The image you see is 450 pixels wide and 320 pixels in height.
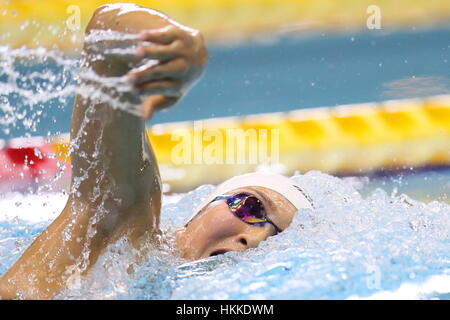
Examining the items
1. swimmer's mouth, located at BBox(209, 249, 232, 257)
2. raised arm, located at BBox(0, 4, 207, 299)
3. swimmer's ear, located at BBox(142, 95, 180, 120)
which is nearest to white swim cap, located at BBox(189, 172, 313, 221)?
swimmer's mouth, located at BBox(209, 249, 232, 257)

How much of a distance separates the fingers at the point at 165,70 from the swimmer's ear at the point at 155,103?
0.03 meters

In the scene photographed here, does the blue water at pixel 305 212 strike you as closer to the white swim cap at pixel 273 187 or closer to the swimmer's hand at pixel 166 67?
the white swim cap at pixel 273 187

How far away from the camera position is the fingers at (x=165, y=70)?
3.03 ft

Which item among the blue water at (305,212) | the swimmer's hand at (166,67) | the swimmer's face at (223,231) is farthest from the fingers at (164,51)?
the swimmer's face at (223,231)

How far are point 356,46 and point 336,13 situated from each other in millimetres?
179

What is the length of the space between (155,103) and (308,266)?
1.69ft

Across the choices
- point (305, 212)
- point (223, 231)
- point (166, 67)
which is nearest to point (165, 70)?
point (166, 67)

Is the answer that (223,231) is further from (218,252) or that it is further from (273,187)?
(273,187)

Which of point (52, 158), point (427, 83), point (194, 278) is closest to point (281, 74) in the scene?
point (427, 83)

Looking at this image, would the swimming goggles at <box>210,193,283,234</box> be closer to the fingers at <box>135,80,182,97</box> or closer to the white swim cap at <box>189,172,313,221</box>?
the white swim cap at <box>189,172,313,221</box>

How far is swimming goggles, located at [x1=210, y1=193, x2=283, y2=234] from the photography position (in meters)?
1.40

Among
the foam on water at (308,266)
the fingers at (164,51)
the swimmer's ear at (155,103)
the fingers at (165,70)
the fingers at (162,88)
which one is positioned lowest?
the foam on water at (308,266)

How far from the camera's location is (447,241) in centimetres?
155

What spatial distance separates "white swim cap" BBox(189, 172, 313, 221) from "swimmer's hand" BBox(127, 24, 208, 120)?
63 cm
